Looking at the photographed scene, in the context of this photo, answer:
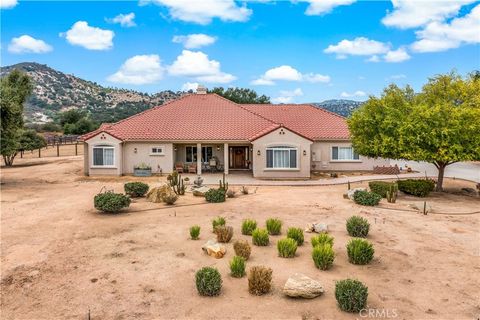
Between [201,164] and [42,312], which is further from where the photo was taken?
[201,164]

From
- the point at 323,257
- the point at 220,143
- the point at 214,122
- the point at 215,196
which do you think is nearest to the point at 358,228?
the point at 323,257

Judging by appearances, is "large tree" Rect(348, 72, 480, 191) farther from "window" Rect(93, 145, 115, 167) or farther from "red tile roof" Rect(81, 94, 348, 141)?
"window" Rect(93, 145, 115, 167)

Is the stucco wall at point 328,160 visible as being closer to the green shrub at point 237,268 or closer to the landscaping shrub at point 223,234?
the landscaping shrub at point 223,234

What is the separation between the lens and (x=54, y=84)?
15138cm

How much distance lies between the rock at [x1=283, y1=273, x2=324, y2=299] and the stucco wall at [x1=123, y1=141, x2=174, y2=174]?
24.9m

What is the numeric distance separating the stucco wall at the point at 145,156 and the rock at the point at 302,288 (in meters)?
24.9

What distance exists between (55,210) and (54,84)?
5801 inches

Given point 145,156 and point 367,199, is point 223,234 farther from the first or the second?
point 145,156

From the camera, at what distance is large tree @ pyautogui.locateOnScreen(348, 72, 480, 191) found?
2372 cm

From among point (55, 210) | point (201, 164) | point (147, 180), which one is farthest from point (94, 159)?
point (55, 210)

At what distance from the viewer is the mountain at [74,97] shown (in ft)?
411

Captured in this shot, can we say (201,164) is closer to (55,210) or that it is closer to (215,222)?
(55,210)

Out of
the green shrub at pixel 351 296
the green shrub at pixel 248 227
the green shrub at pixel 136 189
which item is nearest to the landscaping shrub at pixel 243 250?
the green shrub at pixel 248 227

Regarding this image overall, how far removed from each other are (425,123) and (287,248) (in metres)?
15.0
